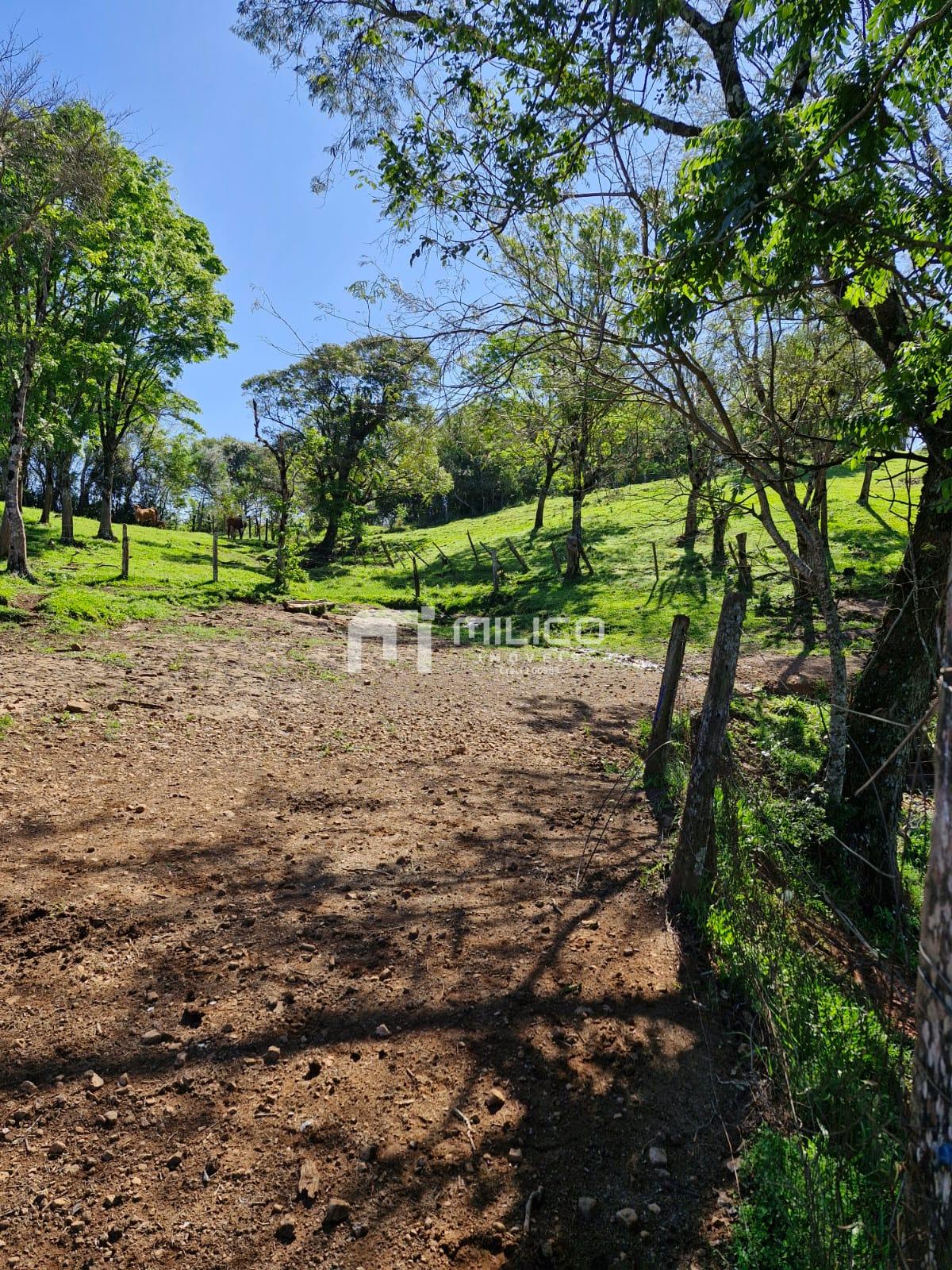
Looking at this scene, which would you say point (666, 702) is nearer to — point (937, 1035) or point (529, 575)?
point (937, 1035)

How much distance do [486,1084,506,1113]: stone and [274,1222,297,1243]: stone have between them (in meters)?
0.92

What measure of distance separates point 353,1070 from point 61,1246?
3.87 feet

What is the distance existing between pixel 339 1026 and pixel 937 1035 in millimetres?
2707

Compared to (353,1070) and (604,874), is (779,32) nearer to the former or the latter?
(604,874)

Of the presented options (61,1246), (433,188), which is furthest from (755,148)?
(61,1246)

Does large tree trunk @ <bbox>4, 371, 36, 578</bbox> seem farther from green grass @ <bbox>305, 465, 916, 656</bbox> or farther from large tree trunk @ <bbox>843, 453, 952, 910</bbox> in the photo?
large tree trunk @ <bbox>843, 453, 952, 910</bbox>

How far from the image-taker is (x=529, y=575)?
902 inches

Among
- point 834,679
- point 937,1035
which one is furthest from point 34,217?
point 937,1035

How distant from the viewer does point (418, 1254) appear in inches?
89.4

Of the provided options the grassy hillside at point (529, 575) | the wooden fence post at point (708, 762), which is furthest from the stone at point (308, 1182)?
the grassy hillside at point (529, 575)

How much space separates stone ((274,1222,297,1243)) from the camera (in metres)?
2.29
